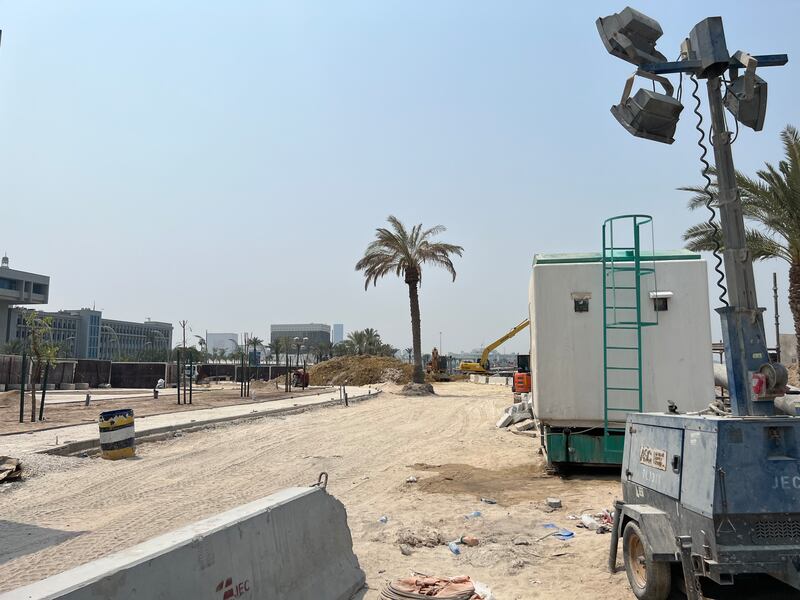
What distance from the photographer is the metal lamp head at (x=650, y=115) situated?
494 cm

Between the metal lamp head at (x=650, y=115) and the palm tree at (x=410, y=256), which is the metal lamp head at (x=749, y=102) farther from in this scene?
the palm tree at (x=410, y=256)

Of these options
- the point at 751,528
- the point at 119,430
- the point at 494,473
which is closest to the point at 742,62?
the point at 751,528

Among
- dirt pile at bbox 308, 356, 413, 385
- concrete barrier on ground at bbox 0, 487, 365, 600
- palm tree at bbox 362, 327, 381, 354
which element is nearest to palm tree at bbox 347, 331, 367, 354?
palm tree at bbox 362, 327, 381, 354

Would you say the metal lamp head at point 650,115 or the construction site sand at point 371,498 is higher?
the metal lamp head at point 650,115

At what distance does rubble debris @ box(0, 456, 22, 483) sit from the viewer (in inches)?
396

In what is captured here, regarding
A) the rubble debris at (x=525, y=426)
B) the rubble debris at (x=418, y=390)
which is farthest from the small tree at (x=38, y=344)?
the rubble debris at (x=418, y=390)

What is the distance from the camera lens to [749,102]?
16.0 ft

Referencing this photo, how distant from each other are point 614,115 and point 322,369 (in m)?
51.5

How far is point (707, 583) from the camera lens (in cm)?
515

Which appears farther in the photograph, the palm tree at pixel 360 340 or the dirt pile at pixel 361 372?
the palm tree at pixel 360 340

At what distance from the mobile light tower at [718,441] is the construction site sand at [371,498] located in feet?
3.06

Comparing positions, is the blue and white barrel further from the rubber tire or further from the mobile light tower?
the rubber tire

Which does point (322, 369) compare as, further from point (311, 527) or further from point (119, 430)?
point (311, 527)

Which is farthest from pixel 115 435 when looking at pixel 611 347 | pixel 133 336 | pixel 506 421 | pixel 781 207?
pixel 133 336
